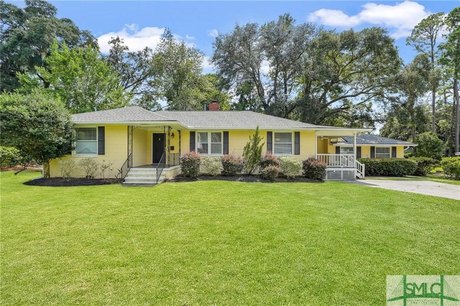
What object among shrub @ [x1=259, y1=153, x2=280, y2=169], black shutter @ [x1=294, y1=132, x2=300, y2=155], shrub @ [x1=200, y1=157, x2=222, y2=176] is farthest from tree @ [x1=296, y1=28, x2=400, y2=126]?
shrub @ [x1=200, y1=157, x2=222, y2=176]

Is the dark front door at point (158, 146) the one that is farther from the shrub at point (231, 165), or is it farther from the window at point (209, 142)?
the shrub at point (231, 165)

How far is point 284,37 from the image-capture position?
27125 mm

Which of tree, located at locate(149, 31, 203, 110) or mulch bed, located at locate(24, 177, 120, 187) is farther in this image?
tree, located at locate(149, 31, 203, 110)

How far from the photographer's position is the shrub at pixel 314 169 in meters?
13.9

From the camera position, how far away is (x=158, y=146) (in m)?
16.3

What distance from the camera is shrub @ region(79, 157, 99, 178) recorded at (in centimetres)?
1355

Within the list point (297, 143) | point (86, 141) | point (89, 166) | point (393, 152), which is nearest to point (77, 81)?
point (86, 141)

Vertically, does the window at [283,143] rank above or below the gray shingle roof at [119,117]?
below

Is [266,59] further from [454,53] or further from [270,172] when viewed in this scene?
[270,172]

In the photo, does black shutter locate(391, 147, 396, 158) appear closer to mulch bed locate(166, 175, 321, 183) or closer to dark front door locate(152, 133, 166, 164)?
mulch bed locate(166, 175, 321, 183)

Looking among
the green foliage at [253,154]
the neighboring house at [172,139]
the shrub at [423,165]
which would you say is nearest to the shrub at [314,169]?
the neighboring house at [172,139]

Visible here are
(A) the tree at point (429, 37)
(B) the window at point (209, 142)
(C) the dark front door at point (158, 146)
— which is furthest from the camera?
(A) the tree at point (429, 37)

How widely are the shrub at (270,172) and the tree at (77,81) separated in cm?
→ 1876

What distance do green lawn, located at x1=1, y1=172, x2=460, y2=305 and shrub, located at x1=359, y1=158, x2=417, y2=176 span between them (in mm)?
11375
